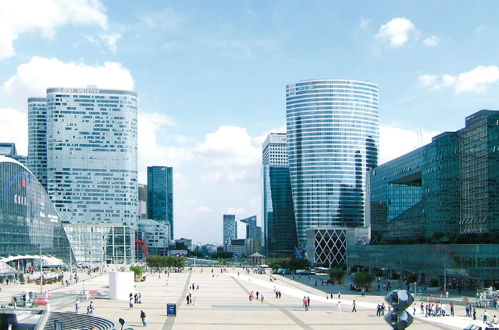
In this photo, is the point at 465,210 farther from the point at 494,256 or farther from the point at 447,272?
the point at 494,256

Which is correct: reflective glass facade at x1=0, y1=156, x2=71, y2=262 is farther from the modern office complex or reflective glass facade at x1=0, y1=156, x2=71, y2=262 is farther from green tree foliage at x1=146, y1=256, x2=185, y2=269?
the modern office complex

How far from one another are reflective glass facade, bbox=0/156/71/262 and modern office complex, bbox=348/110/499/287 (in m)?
74.1

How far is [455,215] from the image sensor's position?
11300 centimetres

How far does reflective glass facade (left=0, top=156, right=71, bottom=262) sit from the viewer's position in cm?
11800

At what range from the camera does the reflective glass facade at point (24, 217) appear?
118000mm

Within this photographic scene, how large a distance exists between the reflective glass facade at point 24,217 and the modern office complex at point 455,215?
74.1 metres

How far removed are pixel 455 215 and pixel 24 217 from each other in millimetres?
86762

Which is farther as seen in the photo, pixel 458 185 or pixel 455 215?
pixel 455 215

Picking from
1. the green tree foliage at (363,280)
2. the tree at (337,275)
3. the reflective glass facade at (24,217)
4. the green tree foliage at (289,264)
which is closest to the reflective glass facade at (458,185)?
the tree at (337,275)

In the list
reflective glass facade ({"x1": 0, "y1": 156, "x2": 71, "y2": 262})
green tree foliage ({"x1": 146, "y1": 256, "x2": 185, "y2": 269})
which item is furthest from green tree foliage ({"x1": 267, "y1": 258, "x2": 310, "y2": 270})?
reflective glass facade ({"x1": 0, "y1": 156, "x2": 71, "y2": 262})

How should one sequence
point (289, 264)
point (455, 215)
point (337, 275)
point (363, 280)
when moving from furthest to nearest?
point (289, 264)
point (455, 215)
point (337, 275)
point (363, 280)

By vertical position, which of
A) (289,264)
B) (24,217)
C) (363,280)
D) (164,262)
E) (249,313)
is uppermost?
(24,217)

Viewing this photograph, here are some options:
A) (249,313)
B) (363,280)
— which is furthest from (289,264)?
(249,313)

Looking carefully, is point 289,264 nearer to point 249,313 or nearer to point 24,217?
point 24,217
